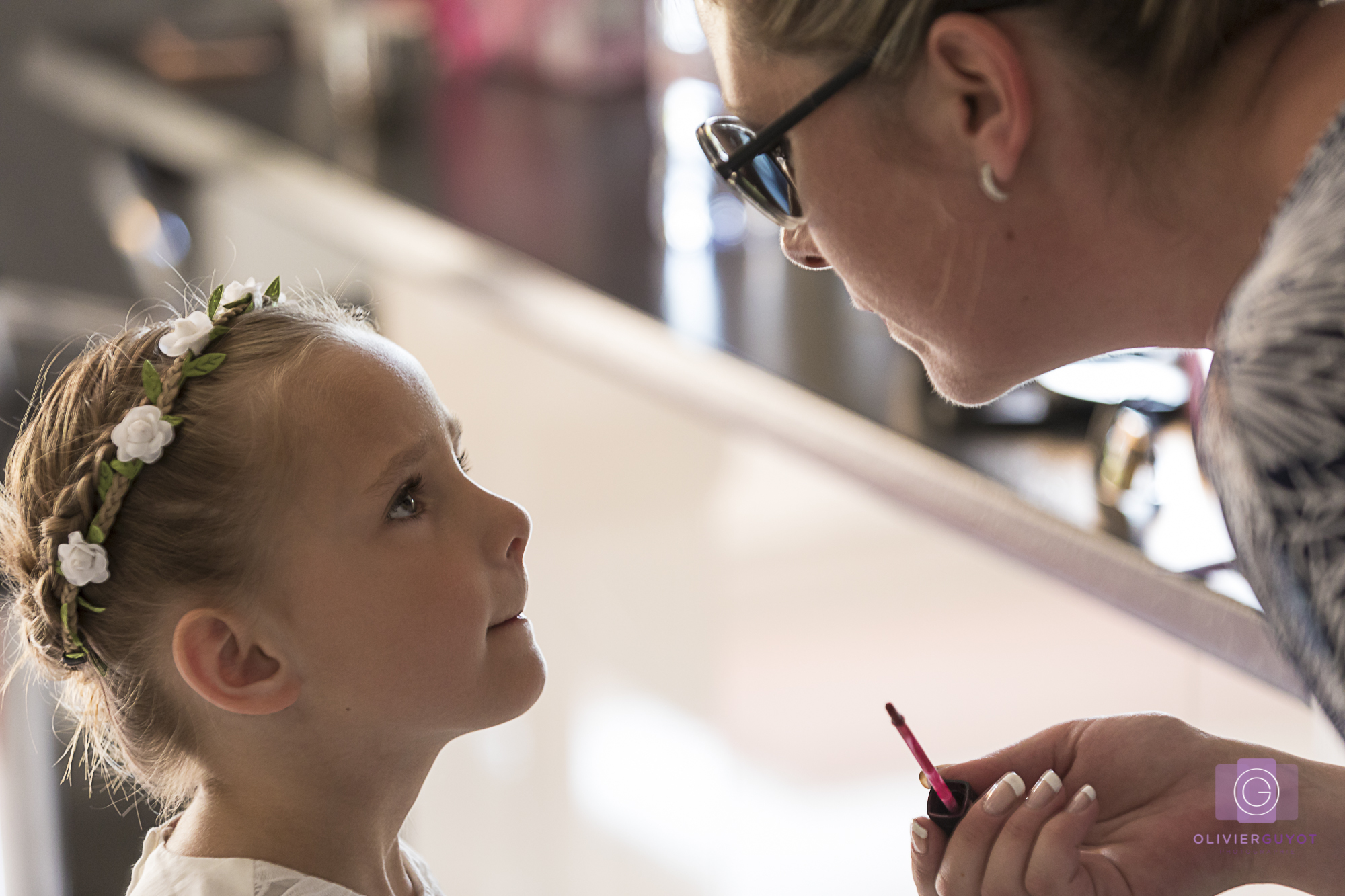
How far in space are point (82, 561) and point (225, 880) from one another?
0.23 meters

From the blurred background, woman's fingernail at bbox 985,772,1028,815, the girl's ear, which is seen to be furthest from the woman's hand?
the girl's ear

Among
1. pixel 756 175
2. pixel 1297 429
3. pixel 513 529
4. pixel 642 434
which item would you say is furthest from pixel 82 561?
pixel 642 434

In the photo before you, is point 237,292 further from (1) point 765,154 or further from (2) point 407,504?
(1) point 765,154

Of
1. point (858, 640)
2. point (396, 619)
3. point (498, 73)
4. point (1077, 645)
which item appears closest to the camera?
point (396, 619)

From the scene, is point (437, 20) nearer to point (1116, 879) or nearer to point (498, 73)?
point (498, 73)

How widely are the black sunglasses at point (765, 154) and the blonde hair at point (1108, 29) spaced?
0.08ft

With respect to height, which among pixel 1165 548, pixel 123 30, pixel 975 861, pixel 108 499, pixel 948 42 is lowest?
pixel 123 30

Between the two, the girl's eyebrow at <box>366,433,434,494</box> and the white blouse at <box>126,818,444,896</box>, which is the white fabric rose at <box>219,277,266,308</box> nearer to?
the girl's eyebrow at <box>366,433,434,494</box>

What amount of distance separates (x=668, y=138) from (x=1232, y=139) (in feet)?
4.44

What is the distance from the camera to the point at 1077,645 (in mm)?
1180

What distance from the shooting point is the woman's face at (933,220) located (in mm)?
807

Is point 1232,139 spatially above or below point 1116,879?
above

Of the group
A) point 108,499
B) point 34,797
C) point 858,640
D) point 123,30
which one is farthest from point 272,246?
point 108,499

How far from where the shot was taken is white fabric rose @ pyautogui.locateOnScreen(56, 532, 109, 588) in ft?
2.99
